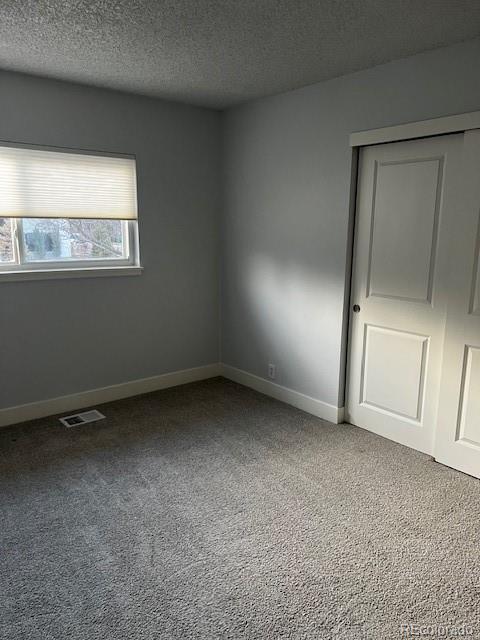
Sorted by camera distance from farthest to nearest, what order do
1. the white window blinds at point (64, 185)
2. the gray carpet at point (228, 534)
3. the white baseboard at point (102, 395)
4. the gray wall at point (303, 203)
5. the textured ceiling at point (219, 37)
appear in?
1. the white baseboard at point (102, 395)
2. the white window blinds at point (64, 185)
3. the gray wall at point (303, 203)
4. the textured ceiling at point (219, 37)
5. the gray carpet at point (228, 534)

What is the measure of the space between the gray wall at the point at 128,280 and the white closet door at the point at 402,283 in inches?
64.8

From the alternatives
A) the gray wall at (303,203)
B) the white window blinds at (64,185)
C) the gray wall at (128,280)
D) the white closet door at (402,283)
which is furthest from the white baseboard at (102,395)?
the white closet door at (402,283)

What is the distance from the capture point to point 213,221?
4.52 meters

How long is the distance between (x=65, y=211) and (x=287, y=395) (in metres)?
2.33

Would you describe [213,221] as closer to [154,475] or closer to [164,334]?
[164,334]

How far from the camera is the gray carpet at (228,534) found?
1.83m

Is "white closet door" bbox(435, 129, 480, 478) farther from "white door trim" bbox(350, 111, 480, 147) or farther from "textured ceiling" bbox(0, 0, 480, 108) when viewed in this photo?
"textured ceiling" bbox(0, 0, 480, 108)

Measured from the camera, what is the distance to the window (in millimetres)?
3383

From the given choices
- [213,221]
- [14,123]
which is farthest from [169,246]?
[14,123]

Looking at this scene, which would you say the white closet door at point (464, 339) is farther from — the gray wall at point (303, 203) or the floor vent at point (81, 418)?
the floor vent at point (81, 418)

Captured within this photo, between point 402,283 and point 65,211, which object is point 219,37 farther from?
point 402,283

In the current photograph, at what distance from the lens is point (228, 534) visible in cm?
232

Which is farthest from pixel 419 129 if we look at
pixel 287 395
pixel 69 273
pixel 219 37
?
pixel 69 273

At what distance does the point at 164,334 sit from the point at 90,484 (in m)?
1.80
